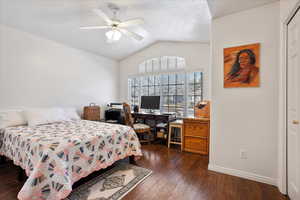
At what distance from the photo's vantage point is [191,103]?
12.3ft

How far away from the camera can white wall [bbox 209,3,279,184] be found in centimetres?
191

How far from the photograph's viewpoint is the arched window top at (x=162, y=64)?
3963 mm

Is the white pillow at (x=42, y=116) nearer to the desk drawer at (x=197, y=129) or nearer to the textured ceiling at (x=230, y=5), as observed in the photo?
the desk drawer at (x=197, y=129)

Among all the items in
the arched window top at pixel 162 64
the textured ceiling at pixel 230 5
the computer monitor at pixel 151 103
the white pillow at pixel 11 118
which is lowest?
the white pillow at pixel 11 118

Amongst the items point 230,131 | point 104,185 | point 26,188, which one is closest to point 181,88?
point 230,131

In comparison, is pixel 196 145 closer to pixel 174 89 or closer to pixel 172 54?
pixel 174 89

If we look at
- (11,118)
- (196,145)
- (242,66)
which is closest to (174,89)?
(196,145)

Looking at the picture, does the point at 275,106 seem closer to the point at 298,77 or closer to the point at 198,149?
the point at 298,77

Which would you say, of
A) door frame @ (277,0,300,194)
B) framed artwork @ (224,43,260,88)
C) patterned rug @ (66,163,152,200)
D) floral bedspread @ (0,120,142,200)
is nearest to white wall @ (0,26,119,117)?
floral bedspread @ (0,120,142,200)

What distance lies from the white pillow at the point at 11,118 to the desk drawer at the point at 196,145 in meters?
3.20

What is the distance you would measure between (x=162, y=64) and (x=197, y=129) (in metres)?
2.20

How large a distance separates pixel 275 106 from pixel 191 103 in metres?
1.96

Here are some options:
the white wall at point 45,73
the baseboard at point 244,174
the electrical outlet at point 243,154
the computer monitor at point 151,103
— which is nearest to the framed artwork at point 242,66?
the electrical outlet at point 243,154

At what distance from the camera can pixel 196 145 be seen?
2.96 metres
